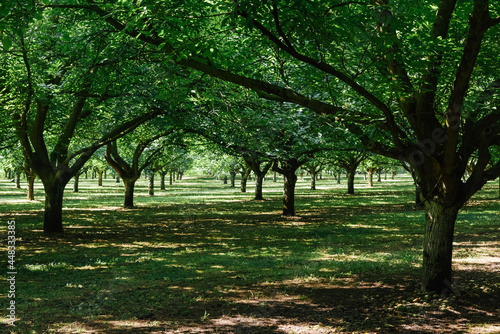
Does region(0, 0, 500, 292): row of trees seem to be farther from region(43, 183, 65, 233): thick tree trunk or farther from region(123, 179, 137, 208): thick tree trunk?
region(123, 179, 137, 208): thick tree trunk

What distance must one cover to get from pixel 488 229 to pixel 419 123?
1206 cm

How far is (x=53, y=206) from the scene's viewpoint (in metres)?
16.4

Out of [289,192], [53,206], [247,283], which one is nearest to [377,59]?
[247,283]

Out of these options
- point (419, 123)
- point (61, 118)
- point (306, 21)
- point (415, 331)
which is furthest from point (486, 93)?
point (61, 118)

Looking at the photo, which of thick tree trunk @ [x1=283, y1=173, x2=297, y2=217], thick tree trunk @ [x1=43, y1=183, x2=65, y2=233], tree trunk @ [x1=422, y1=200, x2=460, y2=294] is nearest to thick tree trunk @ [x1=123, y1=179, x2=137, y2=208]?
thick tree trunk @ [x1=283, y1=173, x2=297, y2=217]

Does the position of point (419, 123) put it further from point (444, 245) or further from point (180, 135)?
point (180, 135)

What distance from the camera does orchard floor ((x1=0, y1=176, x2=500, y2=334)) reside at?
6105 millimetres

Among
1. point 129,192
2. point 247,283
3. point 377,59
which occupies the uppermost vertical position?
point 377,59

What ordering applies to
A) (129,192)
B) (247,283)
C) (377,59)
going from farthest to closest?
(129,192), (247,283), (377,59)

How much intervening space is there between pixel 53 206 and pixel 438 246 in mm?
14523

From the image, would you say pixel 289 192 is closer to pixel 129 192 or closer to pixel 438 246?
pixel 129 192

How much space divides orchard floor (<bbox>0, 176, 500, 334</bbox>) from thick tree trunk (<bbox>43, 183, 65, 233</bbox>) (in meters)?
0.46

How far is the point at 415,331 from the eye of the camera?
5.64 m

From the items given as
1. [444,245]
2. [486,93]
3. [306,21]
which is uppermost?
[306,21]
